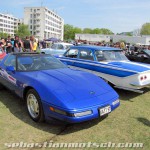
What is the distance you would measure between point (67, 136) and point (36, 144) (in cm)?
58

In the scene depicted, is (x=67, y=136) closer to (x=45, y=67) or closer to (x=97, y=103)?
(x=97, y=103)

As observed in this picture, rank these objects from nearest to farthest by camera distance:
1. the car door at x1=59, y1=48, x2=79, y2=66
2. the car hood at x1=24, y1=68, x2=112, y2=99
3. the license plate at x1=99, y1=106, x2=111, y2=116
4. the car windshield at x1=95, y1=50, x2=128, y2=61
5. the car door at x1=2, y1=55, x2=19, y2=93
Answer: the license plate at x1=99, y1=106, x2=111, y2=116 < the car hood at x1=24, y1=68, x2=112, y2=99 < the car door at x1=2, y1=55, x2=19, y2=93 < the car windshield at x1=95, y1=50, x2=128, y2=61 < the car door at x1=59, y1=48, x2=79, y2=66

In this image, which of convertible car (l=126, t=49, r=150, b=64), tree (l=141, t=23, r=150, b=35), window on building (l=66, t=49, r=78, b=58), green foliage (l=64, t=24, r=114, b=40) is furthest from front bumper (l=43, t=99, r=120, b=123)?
green foliage (l=64, t=24, r=114, b=40)

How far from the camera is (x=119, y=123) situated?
4414 mm

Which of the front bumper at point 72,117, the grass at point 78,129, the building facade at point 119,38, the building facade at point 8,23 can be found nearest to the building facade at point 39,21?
the building facade at point 8,23

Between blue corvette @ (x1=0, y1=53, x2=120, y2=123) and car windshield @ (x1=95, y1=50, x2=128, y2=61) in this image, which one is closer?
blue corvette @ (x1=0, y1=53, x2=120, y2=123)

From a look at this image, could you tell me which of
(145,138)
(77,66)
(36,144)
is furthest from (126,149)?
(77,66)

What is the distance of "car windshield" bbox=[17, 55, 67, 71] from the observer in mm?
5148

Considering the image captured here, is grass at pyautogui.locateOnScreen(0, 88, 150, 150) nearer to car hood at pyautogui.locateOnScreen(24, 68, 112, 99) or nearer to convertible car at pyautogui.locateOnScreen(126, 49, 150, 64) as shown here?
car hood at pyautogui.locateOnScreen(24, 68, 112, 99)

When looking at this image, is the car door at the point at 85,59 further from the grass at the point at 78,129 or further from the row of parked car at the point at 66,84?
the grass at the point at 78,129

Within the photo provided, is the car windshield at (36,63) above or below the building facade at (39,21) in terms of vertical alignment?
below

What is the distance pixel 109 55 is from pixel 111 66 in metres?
0.83

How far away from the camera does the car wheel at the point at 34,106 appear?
4070mm

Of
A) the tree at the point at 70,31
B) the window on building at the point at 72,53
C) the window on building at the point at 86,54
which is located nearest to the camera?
the window on building at the point at 86,54
